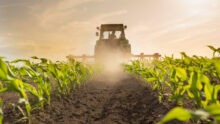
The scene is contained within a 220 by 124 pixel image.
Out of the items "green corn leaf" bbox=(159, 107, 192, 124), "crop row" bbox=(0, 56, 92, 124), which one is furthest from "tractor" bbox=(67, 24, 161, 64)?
"green corn leaf" bbox=(159, 107, 192, 124)

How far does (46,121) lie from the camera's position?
337cm

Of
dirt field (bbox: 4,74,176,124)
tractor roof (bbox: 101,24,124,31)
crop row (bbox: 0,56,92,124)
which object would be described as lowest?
dirt field (bbox: 4,74,176,124)

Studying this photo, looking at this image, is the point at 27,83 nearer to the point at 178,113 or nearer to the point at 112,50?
the point at 178,113

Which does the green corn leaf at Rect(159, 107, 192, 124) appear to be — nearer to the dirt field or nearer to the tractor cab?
the dirt field

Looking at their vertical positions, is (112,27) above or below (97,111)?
above

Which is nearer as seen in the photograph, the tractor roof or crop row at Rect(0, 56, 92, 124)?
crop row at Rect(0, 56, 92, 124)

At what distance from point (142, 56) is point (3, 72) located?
16.5 m

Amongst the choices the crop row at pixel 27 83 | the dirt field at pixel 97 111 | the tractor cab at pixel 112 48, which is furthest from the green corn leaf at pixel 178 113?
the tractor cab at pixel 112 48

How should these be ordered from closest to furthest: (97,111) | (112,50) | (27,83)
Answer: (27,83) → (97,111) → (112,50)

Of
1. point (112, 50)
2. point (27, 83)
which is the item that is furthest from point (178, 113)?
point (112, 50)

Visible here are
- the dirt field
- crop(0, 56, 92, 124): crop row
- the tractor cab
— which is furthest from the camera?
the tractor cab

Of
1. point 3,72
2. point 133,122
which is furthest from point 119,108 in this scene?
point 3,72

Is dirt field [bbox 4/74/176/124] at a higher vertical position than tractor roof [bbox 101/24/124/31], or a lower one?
lower

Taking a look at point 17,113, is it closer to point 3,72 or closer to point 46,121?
point 46,121
